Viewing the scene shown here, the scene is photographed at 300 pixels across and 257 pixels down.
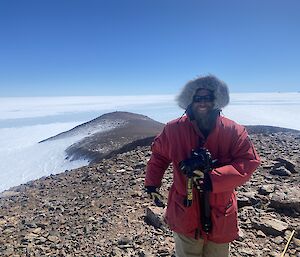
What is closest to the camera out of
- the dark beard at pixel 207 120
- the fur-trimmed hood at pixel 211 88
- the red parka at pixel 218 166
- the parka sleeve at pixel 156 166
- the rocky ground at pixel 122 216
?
the red parka at pixel 218 166

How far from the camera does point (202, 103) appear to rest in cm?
330

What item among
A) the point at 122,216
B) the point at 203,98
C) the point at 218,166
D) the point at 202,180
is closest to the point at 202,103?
the point at 203,98

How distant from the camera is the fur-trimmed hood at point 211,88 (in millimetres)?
3330

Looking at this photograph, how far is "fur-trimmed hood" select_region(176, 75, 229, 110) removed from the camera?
3330 millimetres

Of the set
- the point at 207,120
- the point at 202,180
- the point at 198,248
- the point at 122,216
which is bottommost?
the point at 122,216

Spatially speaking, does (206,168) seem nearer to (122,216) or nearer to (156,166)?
(156,166)

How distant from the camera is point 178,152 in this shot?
324 cm

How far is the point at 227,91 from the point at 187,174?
100 centimetres

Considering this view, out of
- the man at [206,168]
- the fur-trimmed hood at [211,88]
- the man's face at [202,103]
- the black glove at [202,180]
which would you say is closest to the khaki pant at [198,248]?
the man at [206,168]

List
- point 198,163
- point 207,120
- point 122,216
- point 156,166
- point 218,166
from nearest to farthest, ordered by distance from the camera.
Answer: point 198,163, point 218,166, point 207,120, point 156,166, point 122,216

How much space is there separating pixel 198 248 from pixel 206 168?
0.85 m

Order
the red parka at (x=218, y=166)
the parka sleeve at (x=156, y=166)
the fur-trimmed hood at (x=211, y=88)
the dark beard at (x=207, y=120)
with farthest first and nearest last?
the parka sleeve at (x=156, y=166)
the fur-trimmed hood at (x=211, y=88)
the dark beard at (x=207, y=120)
the red parka at (x=218, y=166)

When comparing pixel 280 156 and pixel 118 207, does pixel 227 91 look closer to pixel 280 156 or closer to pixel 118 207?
pixel 118 207

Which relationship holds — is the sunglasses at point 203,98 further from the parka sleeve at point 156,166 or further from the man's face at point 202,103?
the parka sleeve at point 156,166
